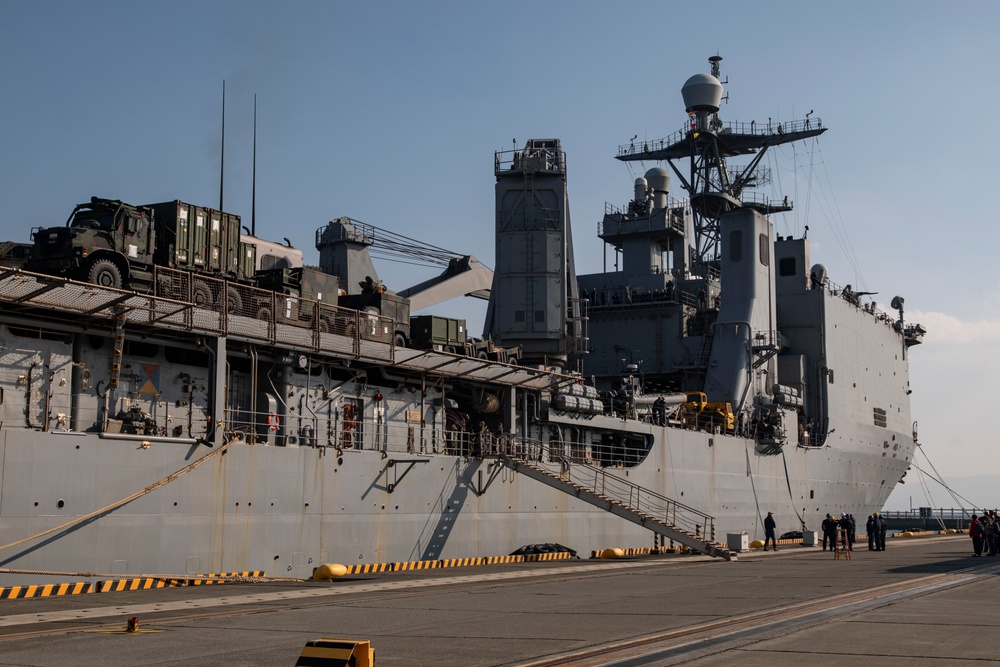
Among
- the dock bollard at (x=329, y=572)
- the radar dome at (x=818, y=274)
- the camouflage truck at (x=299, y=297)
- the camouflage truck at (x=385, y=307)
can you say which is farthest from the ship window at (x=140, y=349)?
the radar dome at (x=818, y=274)

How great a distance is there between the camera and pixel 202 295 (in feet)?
71.3

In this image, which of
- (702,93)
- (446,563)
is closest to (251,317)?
(446,563)

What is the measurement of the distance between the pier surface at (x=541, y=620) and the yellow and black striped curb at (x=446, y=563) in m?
1.77

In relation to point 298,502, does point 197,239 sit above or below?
above

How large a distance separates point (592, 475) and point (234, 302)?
13.7 meters

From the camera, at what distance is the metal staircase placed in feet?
90.7

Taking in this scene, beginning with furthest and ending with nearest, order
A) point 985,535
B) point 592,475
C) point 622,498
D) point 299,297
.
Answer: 1. point 622,498
2. point 592,475
3. point 985,535
4. point 299,297

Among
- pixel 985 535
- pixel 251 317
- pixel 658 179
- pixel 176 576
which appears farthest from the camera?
pixel 658 179

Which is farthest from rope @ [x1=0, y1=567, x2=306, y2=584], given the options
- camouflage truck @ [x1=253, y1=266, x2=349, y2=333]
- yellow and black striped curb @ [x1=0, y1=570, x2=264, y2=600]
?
camouflage truck @ [x1=253, y1=266, x2=349, y2=333]

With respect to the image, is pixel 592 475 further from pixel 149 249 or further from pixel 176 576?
pixel 149 249

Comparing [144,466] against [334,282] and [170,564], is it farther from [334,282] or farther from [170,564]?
[334,282]

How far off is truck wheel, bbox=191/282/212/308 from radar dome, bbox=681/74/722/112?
3554cm

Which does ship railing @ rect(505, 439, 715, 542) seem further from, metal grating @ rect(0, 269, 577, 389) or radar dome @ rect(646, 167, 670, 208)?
radar dome @ rect(646, 167, 670, 208)

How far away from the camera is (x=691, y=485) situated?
36625 millimetres
